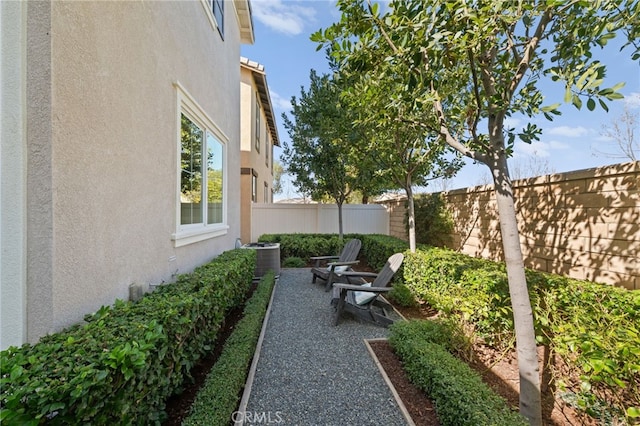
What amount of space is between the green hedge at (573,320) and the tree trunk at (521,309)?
307 millimetres

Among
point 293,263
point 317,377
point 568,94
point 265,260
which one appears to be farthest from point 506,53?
point 293,263

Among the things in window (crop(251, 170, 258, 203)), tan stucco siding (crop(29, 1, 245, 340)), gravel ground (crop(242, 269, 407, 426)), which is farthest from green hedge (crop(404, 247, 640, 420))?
window (crop(251, 170, 258, 203))

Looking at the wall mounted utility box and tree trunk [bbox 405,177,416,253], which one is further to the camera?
the wall mounted utility box

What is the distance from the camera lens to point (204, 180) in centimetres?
486

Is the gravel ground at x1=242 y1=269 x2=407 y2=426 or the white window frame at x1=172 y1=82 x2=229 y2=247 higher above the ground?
the white window frame at x1=172 y1=82 x2=229 y2=247

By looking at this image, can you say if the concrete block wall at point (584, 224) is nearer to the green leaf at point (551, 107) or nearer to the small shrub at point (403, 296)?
the green leaf at point (551, 107)

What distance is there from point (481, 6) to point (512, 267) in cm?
217

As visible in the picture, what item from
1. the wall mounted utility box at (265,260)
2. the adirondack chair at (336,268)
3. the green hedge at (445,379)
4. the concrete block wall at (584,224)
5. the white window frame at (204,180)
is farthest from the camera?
the wall mounted utility box at (265,260)

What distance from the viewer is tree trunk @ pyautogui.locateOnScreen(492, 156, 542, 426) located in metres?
2.35

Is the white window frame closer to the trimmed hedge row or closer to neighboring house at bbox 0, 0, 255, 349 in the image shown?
neighboring house at bbox 0, 0, 255, 349

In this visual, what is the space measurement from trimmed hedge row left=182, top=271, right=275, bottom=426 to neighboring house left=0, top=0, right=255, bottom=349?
1.09m

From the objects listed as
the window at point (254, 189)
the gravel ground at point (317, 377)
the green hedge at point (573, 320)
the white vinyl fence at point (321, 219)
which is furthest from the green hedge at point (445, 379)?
the window at point (254, 189)

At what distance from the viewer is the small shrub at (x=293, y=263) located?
9336mm

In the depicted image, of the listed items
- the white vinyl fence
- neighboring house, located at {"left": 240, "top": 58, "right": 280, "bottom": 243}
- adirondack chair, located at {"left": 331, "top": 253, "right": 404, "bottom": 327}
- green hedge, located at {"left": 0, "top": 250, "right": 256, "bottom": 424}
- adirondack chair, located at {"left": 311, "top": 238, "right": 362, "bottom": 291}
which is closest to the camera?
green hedge, located at {"left": 0, "top": 250, "right": 256, "bottom": 424}
